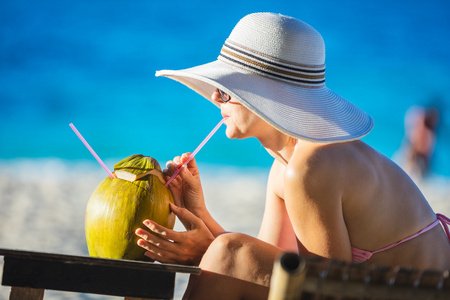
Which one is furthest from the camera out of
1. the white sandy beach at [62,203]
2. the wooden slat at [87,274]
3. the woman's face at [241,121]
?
the white sandy beach at [62,203]

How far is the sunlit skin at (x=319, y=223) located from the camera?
148cm

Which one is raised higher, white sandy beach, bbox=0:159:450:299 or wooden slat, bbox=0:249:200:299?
white sandy beach, bbox=0:159:450:299

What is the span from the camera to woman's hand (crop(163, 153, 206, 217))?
1.87 metres

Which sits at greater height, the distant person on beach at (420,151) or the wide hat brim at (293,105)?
the distant person on beach at (420,151)

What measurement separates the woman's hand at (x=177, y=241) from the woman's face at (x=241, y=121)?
0.96 feet

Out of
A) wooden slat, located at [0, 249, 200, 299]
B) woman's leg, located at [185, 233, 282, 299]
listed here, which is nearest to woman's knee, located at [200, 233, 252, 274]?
woman's leg, located at [185, 233, 282, 299]

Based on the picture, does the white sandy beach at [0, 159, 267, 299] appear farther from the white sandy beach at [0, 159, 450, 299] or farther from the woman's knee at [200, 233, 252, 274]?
the woman's knee at [200, 233, 252, 274]

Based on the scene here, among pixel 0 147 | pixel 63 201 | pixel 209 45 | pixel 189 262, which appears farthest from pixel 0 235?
pixel 209 45

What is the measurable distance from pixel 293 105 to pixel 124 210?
563 mm

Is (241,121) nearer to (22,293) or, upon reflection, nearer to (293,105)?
(293,105)

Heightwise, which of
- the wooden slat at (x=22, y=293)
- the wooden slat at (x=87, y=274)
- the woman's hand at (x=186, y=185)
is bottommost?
the wooden slat at (x=22, y=293)

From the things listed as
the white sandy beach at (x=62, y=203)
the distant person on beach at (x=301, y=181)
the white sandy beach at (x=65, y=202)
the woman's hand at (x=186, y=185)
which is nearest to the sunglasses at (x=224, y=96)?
the distant person on beach at (x=301, y=181)

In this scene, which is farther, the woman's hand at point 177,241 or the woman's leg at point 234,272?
the woman's hand at point 177,241

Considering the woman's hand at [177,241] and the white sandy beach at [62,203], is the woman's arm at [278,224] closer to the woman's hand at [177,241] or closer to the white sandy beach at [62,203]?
the woman's hand at [177,241]
